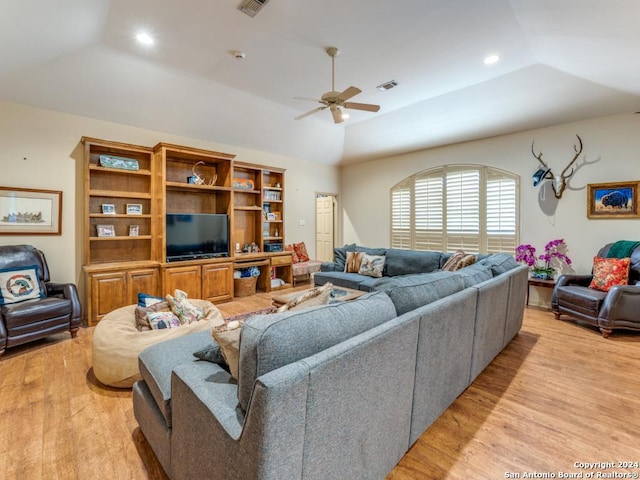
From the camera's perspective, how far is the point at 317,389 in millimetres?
1053

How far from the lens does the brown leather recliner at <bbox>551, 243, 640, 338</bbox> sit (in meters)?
3.44

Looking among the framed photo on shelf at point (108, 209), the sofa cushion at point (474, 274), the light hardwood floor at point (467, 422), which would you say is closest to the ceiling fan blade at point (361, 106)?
the sofa cushion at point (474, 274)

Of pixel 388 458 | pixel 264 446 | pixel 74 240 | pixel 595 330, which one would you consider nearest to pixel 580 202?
pixel 595 330

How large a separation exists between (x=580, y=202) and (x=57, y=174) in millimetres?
7426

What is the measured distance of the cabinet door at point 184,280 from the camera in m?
4.42

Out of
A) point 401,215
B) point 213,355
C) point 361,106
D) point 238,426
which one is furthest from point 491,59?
point 238,426

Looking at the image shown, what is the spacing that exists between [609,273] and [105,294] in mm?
6523

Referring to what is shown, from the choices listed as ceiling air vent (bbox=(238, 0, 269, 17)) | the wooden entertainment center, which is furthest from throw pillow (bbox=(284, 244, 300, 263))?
ceiling air vent (bbox=(238, 0, 269, 17))

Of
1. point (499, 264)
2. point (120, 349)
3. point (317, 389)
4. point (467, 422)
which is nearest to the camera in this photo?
point (317, 389)

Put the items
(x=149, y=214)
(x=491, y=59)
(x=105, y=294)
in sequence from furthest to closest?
(x=149, y=214)
(x=105, y=294)
(x=491, y=59)

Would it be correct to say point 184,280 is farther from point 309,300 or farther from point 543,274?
point 543,274

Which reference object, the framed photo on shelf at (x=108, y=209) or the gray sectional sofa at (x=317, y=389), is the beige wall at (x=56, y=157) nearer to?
the framed photo on shelf at (x=108, y=209)

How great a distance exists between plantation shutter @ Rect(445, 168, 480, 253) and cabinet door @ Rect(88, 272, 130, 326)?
5537 millimetres

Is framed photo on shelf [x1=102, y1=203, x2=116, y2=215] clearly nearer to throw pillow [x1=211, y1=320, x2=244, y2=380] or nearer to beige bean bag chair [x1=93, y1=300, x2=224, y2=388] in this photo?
beige bean bag chair [x1=93, y1=300, x2=224, y2=388]
